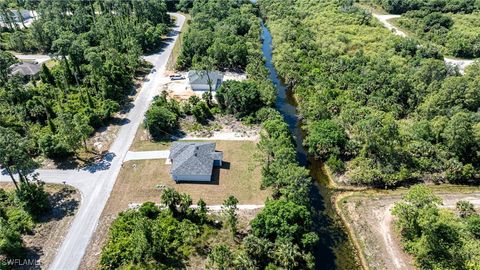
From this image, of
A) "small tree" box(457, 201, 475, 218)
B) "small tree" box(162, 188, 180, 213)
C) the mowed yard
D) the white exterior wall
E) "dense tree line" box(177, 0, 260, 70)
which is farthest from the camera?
"dense tree line" box(177, 0, 260, 70)

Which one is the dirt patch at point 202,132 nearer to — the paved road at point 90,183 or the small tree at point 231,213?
the paved road at point 90,183

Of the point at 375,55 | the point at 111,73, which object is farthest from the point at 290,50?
the point at 111,73

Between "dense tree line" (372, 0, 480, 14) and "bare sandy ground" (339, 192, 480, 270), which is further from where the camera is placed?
"dense tree line" (372, 0, 480, 14)

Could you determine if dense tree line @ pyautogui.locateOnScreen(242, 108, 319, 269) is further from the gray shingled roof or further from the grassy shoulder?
the grassy shoulder

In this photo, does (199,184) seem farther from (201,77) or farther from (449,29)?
(449,29)

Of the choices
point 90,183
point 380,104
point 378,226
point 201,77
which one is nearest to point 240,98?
point 201,77

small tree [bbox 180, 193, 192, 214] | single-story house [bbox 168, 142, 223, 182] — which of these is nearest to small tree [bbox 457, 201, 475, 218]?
single-story house [bbox 168, 142, 223, 182]
